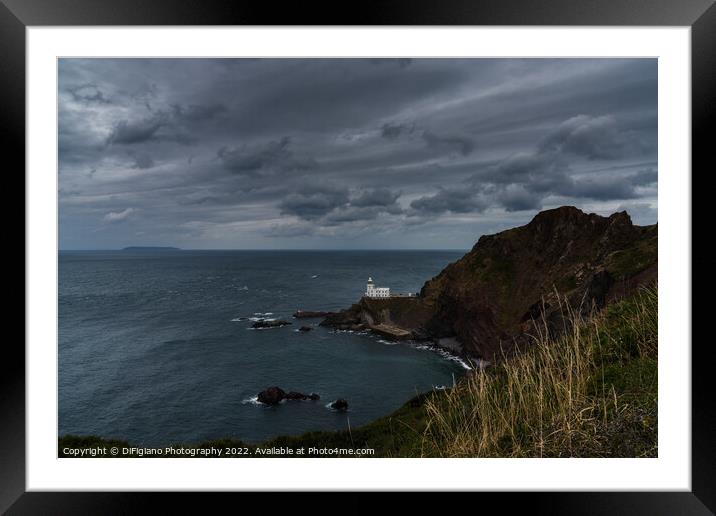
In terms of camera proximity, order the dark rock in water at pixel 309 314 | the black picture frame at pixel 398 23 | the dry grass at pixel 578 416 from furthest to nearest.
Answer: the dark rock in water at pixel 309 314
the dry grass at pixel 578 416
the black picture frame at pixel 398 23

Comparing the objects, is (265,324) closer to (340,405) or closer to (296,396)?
(296,396)

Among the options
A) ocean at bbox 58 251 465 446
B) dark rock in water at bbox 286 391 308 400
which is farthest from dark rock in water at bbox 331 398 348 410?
dark rock in water at bbox 286 391 308 400

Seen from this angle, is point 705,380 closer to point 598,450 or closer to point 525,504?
point 598,450

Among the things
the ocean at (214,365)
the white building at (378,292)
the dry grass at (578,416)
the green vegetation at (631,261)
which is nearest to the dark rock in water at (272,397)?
the ocean at (214,365)

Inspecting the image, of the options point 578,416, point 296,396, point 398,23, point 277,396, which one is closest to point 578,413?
point 578,416

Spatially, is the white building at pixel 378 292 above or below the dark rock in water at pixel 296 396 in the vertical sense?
above

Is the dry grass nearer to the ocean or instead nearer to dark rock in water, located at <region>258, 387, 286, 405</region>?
the ocean

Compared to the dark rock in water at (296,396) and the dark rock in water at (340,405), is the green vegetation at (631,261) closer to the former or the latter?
the dark rock in water at (340,405)
